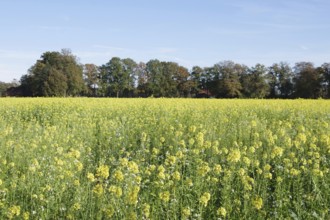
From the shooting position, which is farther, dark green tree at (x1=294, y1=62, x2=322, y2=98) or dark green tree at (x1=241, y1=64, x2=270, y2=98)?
dark green tree at (x1=241, y1=64, x2=270, y2=98)

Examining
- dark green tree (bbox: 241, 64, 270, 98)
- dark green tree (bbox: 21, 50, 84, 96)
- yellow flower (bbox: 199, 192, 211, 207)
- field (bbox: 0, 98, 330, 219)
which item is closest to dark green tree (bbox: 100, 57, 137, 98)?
dark green tree (bbox: 21, 50, 84, 96)

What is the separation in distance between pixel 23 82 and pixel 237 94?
47.0 m

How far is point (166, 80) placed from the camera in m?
87.1

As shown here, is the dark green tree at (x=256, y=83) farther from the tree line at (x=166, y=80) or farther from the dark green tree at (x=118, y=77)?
the dark green tree at (x=118, y=77)

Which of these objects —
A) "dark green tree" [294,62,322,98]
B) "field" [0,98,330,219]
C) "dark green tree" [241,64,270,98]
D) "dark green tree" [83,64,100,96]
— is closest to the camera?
"field" [0,98,330,219]

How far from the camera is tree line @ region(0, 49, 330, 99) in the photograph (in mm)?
69500

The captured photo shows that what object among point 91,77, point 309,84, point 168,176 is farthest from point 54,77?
point 168,176

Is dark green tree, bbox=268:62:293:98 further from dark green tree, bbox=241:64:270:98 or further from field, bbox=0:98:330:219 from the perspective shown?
field, bbox=0:98:330:219

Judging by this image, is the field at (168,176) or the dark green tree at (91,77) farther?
the dark green tree at (91,77)

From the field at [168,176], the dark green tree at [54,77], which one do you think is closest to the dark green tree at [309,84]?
the dark green tree at [54,77]

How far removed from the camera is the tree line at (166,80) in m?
69.5

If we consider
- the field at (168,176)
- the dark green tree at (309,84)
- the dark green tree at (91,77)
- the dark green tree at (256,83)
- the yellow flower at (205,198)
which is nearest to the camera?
the yellow flower at (205,198)

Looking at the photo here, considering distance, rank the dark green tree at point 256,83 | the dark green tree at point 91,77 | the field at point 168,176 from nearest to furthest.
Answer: the field at point 168,176 → the dark green tree at point 256,83 → the dark green tree at point 91,77

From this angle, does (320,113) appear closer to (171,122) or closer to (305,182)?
(171,122)
